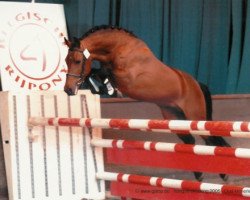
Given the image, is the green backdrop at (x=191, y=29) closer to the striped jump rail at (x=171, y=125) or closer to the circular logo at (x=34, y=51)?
the circular logo at (x=34, y=51)

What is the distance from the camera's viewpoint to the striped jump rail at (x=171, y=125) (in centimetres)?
209

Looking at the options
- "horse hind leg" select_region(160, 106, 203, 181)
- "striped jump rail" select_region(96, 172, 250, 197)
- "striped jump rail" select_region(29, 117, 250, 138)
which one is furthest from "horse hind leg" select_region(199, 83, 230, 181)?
"striped jump rail" select_region(29, 117, 250, 138)

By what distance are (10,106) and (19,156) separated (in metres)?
0.24

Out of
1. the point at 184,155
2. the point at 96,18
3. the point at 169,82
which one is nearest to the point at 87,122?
the point at 184,155

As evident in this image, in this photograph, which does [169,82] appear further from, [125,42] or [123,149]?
[123,149]

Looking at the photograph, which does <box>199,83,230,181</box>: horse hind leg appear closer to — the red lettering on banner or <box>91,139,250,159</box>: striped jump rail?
<box>91,139,250,159</box>: striped jump rail

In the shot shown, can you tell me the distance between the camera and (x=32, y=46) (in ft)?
11.3

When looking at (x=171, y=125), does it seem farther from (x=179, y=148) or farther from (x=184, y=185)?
(x=184, y=185)

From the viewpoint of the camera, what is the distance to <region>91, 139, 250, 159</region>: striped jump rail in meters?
2.20

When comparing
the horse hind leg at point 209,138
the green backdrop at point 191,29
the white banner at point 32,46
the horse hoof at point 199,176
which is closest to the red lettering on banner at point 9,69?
the white banner at point 32,46

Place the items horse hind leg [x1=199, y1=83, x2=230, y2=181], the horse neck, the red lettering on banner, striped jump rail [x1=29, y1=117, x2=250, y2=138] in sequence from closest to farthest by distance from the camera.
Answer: striped jump rail [x1=29, y1=117, x2=250, y2=138] → the horse neck → the red lettering on banner → horse hind leg [x1=199, y1=83, x2=230, y2=181]

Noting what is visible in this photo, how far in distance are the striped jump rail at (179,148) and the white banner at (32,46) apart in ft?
2.11

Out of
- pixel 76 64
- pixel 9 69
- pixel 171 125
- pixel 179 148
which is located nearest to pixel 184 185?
pixel 179 148

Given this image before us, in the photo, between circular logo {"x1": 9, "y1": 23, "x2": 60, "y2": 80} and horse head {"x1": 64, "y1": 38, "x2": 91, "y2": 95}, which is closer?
horse head {"x1": 64, "y1": 38, "x2": 91, "y2": 95}
